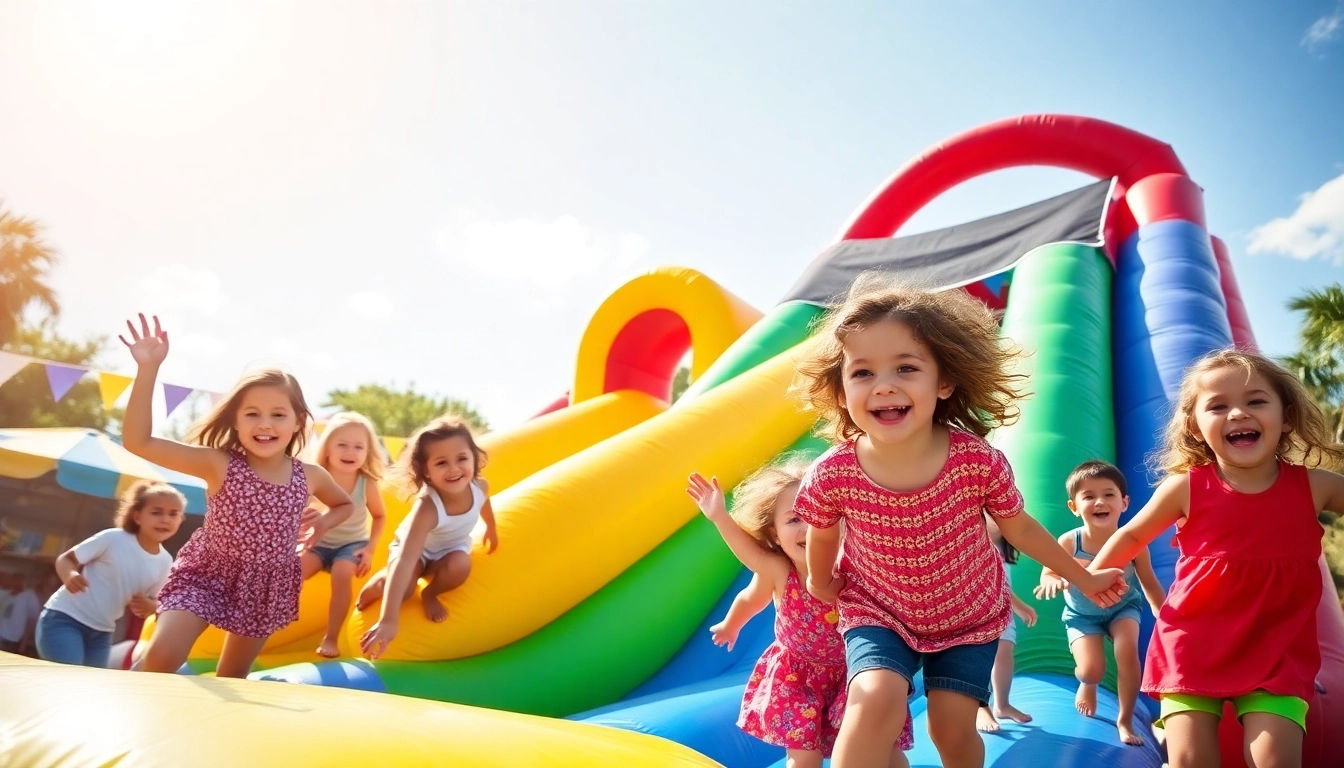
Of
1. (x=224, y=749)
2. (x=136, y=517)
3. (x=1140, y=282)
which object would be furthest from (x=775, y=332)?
(x=224, y=749)

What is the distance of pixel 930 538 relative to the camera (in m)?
1.83

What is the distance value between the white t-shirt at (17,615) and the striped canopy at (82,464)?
81 centimetres

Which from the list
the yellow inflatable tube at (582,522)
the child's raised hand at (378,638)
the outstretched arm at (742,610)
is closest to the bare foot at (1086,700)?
the outstretched arm at (742,610)

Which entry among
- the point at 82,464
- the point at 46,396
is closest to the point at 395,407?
the point at 46,396

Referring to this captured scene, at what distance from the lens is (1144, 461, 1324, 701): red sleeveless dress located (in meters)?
1.92

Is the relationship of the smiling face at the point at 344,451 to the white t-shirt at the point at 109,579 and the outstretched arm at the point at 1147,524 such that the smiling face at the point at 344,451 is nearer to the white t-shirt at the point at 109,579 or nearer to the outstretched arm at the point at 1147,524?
the white t-shirt at the point at 109,579

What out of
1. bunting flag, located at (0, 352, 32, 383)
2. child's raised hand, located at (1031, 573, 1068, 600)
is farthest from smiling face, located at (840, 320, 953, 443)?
bunting flag, located at (0, 352, 32, 383)

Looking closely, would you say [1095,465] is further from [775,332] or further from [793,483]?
[775,332]

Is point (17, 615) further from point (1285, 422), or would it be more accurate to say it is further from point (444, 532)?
point (1285, 422)

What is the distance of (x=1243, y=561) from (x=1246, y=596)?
7cm

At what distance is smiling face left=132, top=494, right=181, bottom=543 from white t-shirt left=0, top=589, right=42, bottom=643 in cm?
221

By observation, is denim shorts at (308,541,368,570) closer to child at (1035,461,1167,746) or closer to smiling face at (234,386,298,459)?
smiling face at (234,386,298,459)

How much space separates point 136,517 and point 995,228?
15.8 ft

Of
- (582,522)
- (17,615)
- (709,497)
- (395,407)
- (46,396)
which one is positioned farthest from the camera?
(395,407)
